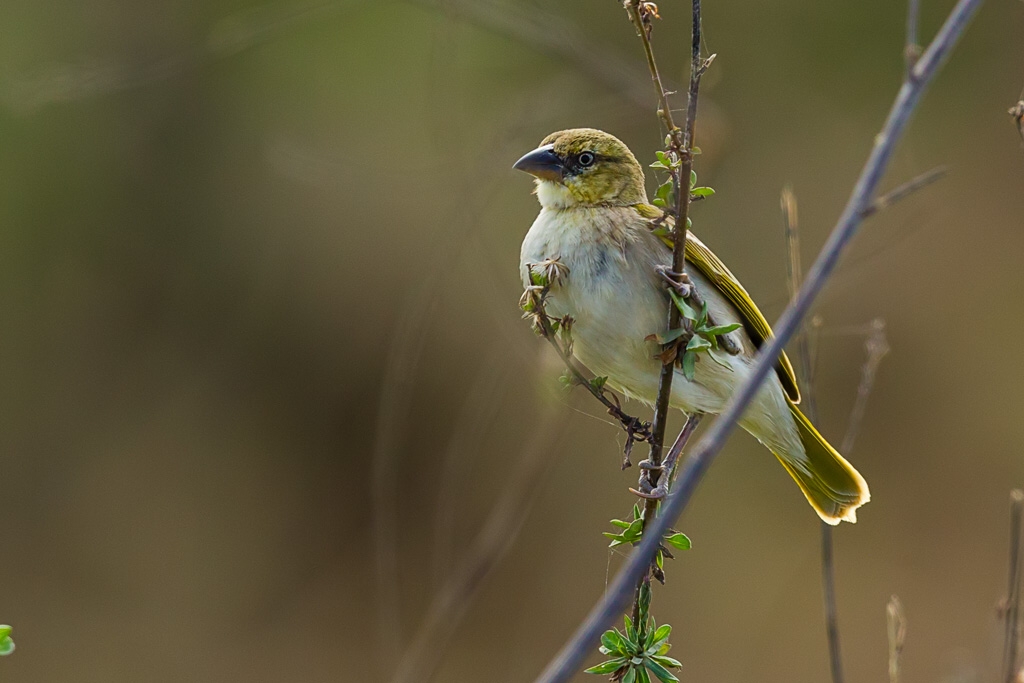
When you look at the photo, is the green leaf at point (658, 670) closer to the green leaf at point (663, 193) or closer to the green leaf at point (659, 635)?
the green leaf at point (659, 635)

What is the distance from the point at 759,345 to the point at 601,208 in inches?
26.3

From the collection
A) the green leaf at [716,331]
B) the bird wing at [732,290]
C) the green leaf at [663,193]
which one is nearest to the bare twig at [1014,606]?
the green leaf at [716,331]

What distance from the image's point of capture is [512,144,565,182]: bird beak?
10.8 feet

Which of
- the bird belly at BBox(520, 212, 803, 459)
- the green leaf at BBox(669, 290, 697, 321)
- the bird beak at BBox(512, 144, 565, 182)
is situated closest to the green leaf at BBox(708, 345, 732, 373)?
the bird belly at BBox(520, 212, 803, 459)

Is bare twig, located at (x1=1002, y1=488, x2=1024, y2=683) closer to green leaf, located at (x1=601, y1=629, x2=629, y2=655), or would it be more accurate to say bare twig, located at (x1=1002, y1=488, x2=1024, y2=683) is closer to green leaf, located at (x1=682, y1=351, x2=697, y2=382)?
green leaf, located at (x1=682, y1=351, x2=697, y2=382)

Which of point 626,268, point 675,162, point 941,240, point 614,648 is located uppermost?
point 941,240

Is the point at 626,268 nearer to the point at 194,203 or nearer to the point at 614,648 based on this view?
the point at 614,648

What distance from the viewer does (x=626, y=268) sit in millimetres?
2910

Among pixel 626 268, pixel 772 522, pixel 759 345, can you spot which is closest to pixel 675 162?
pixel 626 268

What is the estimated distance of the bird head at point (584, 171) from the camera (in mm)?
3225

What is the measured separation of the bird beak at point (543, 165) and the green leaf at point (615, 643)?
1.63m

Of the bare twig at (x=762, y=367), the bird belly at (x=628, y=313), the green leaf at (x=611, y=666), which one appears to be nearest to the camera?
the bare twig at (x=762, y=367)

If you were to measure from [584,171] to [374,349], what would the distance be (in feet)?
12.7

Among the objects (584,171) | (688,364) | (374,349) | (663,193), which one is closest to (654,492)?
(688,364)
